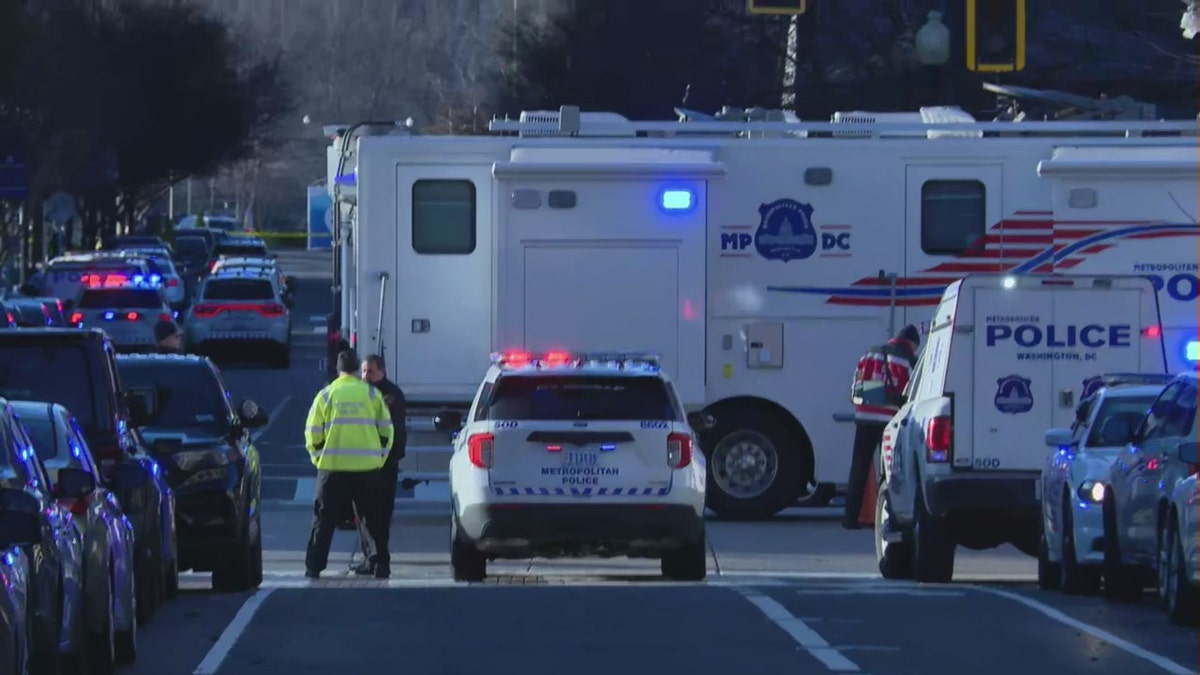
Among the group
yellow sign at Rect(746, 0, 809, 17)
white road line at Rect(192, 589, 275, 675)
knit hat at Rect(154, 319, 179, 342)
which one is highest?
yellow sign at Rect(746, 0, 809, 17)

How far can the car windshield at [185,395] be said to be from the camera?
17312 mm

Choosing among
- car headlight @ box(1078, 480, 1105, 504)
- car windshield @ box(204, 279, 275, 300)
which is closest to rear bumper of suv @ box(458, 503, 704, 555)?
car headlight @ box(1078, 480, 1105, 504)

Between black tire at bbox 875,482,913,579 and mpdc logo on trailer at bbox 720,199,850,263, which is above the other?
mpdc logo on trailer at bbox 720,199,850,263

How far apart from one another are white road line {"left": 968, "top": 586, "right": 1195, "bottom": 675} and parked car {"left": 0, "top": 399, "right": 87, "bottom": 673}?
4.86m

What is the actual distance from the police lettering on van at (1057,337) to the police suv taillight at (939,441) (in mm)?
643

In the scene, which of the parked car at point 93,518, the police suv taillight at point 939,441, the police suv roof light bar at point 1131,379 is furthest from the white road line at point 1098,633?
the parked car at point 93,518

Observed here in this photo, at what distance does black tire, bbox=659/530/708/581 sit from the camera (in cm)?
1697

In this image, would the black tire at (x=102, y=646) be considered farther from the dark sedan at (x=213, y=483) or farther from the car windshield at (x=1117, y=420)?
the car windshield at (x=1117, y=420)

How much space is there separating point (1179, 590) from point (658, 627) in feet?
9.00

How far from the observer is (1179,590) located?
43.9 ft

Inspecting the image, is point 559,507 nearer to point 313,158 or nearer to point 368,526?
point 368,526

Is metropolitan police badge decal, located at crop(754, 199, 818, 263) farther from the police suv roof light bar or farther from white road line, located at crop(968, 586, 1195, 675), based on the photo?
white road line, located at crop(968, 586, 1195, 675)

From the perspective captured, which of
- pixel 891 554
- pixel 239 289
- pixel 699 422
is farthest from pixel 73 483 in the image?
pixel 239 289

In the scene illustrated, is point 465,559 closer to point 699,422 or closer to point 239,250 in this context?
point 699,422
